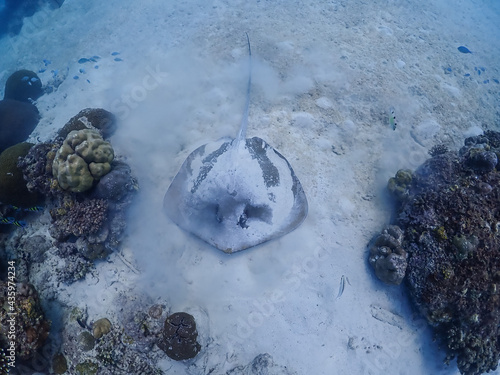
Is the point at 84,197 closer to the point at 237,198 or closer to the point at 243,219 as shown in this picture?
the point at 237,198

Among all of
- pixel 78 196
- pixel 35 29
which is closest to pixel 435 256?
pixel 78 196

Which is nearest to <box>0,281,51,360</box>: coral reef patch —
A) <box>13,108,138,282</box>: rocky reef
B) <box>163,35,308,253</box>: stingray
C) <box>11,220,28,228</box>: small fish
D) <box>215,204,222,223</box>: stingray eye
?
<box>13,108,138,282</box>: rocky reef

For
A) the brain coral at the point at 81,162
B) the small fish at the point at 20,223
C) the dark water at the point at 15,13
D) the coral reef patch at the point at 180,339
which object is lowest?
the dark water at the point at 15,13

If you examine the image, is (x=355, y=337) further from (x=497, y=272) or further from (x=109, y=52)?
(x=109, y=52)

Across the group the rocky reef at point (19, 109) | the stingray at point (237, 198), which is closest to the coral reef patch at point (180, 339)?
the stingray at point (237, 198)

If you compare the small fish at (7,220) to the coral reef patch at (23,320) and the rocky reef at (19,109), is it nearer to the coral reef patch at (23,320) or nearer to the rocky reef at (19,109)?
the coral reef patch at (23,320)

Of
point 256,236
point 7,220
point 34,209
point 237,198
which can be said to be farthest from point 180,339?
point 7,220
